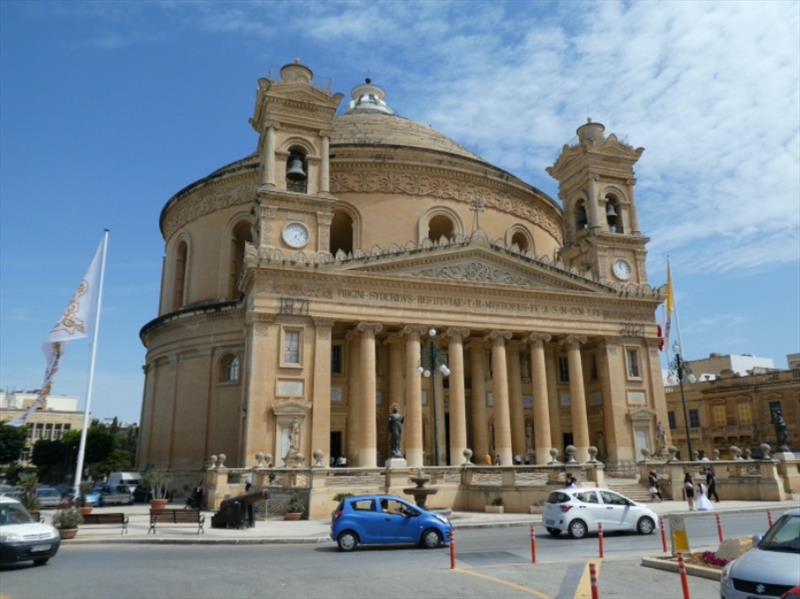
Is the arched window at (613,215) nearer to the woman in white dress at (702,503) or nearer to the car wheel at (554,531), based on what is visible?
the woman in white dress at (702,503)

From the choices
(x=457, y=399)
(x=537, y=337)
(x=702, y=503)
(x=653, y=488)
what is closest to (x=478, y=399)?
(x=457, y=399)

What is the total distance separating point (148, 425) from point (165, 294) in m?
9.35

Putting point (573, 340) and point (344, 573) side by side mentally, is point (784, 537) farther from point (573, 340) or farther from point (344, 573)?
point (573, 340)

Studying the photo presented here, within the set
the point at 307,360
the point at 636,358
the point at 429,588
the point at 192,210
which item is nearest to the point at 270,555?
the point at 429,588

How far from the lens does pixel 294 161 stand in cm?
3497

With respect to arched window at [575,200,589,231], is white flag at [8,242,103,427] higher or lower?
lower

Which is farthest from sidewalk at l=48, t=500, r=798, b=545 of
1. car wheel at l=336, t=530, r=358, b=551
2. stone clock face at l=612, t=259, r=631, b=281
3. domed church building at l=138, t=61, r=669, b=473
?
stone clock face at l=612, t=259, r=631, b=281

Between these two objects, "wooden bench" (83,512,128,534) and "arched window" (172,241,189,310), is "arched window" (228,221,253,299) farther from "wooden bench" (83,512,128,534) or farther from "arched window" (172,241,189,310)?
"wooden bench" (83,512,128,534)

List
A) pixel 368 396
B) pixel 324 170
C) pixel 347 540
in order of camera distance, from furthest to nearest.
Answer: pixel 324 170 < pixel 368 396 < pixel 347 540

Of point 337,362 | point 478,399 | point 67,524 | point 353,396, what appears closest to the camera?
point 67,524

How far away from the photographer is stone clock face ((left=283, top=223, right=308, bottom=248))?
3294cm

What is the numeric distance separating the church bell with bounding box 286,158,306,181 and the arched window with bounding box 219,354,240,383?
450 inches

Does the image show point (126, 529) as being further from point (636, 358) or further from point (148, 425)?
point (636, 358)

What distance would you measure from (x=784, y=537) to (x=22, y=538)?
13478mm
